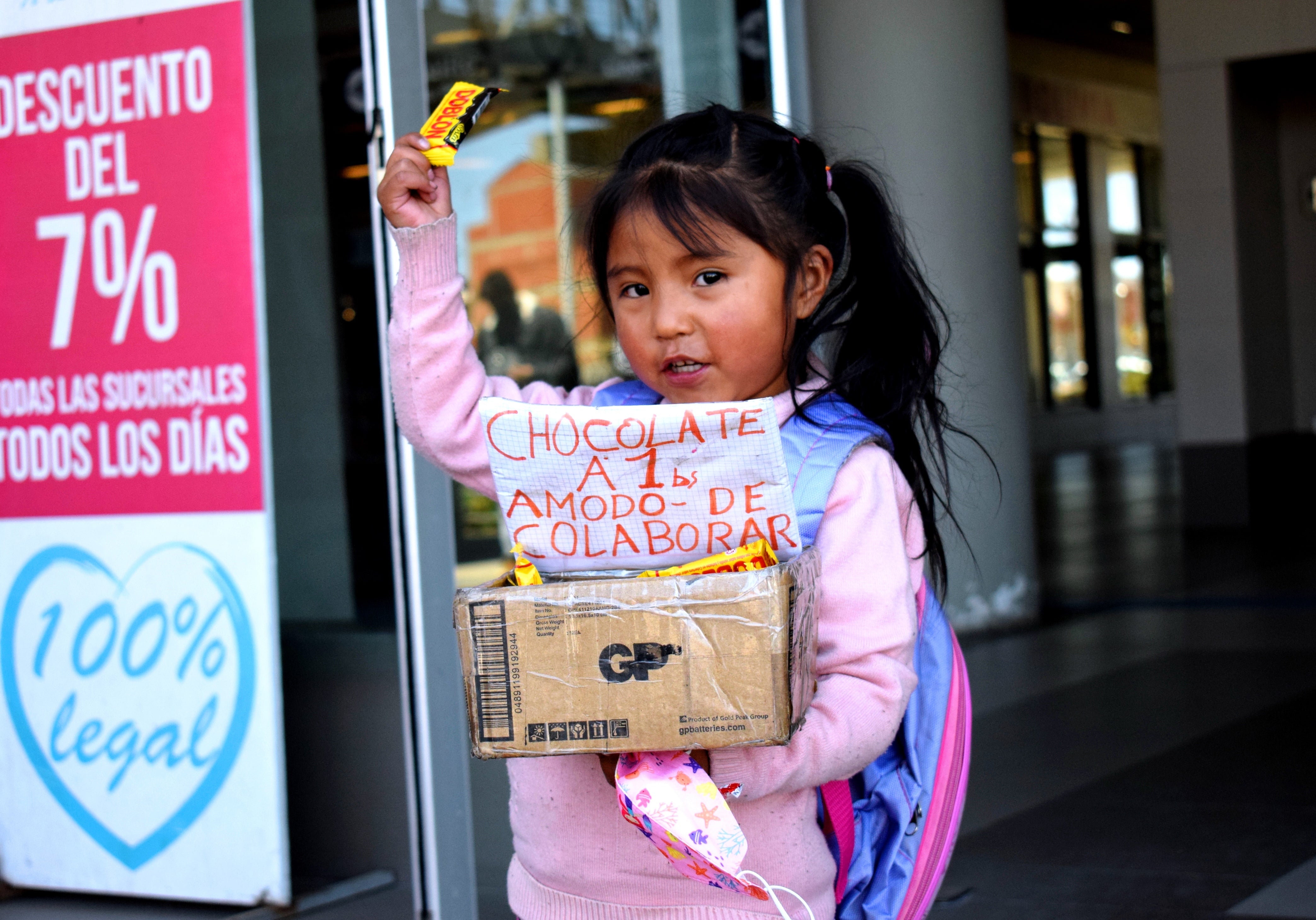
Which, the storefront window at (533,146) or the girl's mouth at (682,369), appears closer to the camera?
the girl's mouth at (682,369)

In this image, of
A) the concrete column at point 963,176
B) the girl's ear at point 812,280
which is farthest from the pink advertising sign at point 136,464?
the concrete column at point 963,176

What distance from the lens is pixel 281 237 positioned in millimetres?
3725

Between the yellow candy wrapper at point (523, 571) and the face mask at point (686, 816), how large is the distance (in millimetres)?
186

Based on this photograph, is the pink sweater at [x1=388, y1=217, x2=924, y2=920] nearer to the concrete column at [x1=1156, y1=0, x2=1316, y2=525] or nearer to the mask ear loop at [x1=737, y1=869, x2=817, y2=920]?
the mask ear loop at [x1=737, y1=869, x2=817, y2=920]

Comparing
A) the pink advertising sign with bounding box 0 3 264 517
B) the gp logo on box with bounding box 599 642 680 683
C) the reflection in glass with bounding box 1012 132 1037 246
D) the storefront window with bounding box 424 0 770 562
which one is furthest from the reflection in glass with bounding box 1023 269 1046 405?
the gp logo on box with bounding box 599 642 680 683

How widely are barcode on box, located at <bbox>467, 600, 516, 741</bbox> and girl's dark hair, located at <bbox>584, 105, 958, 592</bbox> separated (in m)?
0.47

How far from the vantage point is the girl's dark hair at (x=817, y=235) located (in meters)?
1.49

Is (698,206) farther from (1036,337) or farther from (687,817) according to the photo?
(1036,337)

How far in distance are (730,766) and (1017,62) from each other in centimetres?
1955

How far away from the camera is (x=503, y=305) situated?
8367mm

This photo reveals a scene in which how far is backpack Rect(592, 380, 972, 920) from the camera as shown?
59.9 inches

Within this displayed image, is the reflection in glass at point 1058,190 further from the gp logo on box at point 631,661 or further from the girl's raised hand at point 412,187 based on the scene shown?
the gp logo on box at point 631,661

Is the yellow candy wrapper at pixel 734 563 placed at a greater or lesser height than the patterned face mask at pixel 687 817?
greater

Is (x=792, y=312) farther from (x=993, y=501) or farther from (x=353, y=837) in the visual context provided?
(x=993, y=501)
